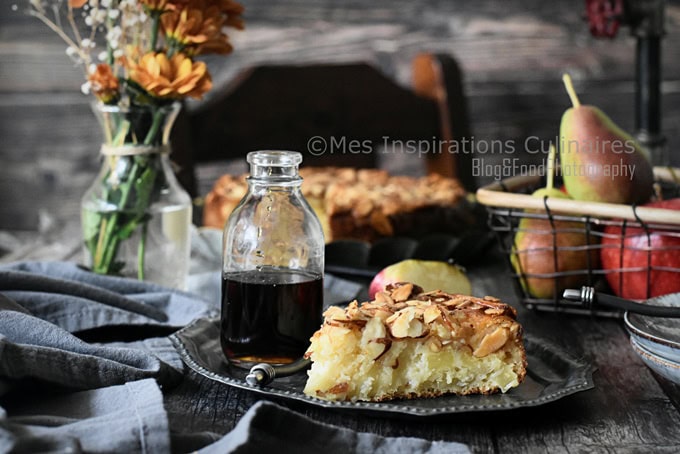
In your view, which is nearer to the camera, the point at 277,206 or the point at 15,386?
the point at 15,386

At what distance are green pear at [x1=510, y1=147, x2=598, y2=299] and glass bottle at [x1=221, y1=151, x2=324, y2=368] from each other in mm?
344

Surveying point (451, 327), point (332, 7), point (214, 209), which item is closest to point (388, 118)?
point (332, 7)

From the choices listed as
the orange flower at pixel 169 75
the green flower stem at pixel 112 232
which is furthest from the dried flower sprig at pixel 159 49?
the green flower stem at pixel 112 232

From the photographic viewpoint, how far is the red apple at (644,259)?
1.08 meters

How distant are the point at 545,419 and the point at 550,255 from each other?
405mm

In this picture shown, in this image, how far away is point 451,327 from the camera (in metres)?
0.80

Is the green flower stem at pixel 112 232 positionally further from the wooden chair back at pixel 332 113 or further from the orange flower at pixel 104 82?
the wooden chair back at pixel 332 113

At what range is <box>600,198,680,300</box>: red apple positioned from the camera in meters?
1.08

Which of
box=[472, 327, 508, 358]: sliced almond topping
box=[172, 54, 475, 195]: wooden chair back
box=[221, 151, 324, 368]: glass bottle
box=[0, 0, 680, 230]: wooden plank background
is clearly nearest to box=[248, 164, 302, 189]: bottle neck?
box=[221, 151, 324, 368]: glass bottle

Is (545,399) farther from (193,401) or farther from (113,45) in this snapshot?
(113,45)

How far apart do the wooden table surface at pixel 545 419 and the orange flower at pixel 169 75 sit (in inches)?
16.3

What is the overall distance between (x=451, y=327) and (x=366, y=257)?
61 centimetres

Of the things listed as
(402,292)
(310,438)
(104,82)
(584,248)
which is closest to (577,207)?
(584,248)

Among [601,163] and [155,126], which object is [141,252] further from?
[601,163]
